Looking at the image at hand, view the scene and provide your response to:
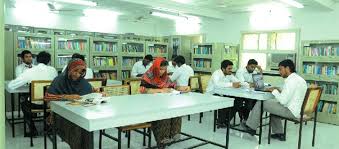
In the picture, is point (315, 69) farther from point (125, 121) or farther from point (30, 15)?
point (30, 15)

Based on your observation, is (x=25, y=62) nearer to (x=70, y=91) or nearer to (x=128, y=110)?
(x=70, y=91)

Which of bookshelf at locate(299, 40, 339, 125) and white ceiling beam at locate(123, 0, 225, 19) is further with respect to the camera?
white ceiling beam at locate(123, 0, 225, 19)

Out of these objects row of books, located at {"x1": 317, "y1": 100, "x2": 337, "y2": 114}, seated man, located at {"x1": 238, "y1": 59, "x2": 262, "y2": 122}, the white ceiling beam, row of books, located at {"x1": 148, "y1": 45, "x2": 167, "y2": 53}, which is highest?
the white ceiling beam

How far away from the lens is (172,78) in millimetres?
6066

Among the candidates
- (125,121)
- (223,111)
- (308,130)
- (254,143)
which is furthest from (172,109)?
(308,130)

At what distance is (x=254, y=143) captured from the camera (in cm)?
414

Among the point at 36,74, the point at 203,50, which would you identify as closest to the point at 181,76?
the point at 203,50

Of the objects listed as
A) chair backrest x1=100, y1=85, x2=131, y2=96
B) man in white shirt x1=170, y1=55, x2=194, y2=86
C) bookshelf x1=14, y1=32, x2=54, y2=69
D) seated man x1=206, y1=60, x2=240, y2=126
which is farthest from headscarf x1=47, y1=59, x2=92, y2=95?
bookshelf x1=14, y1=32, x2=54, y2=69

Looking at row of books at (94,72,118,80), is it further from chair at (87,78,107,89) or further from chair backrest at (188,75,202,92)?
chair at (87,78,107,89)

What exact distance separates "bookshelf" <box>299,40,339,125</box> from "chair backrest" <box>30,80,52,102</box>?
520cm

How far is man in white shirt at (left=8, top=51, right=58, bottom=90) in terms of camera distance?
3.98 meters

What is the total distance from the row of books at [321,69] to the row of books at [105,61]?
4564 millimetres

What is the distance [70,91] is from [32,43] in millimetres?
3526

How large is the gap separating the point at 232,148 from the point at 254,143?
1.55 ft
